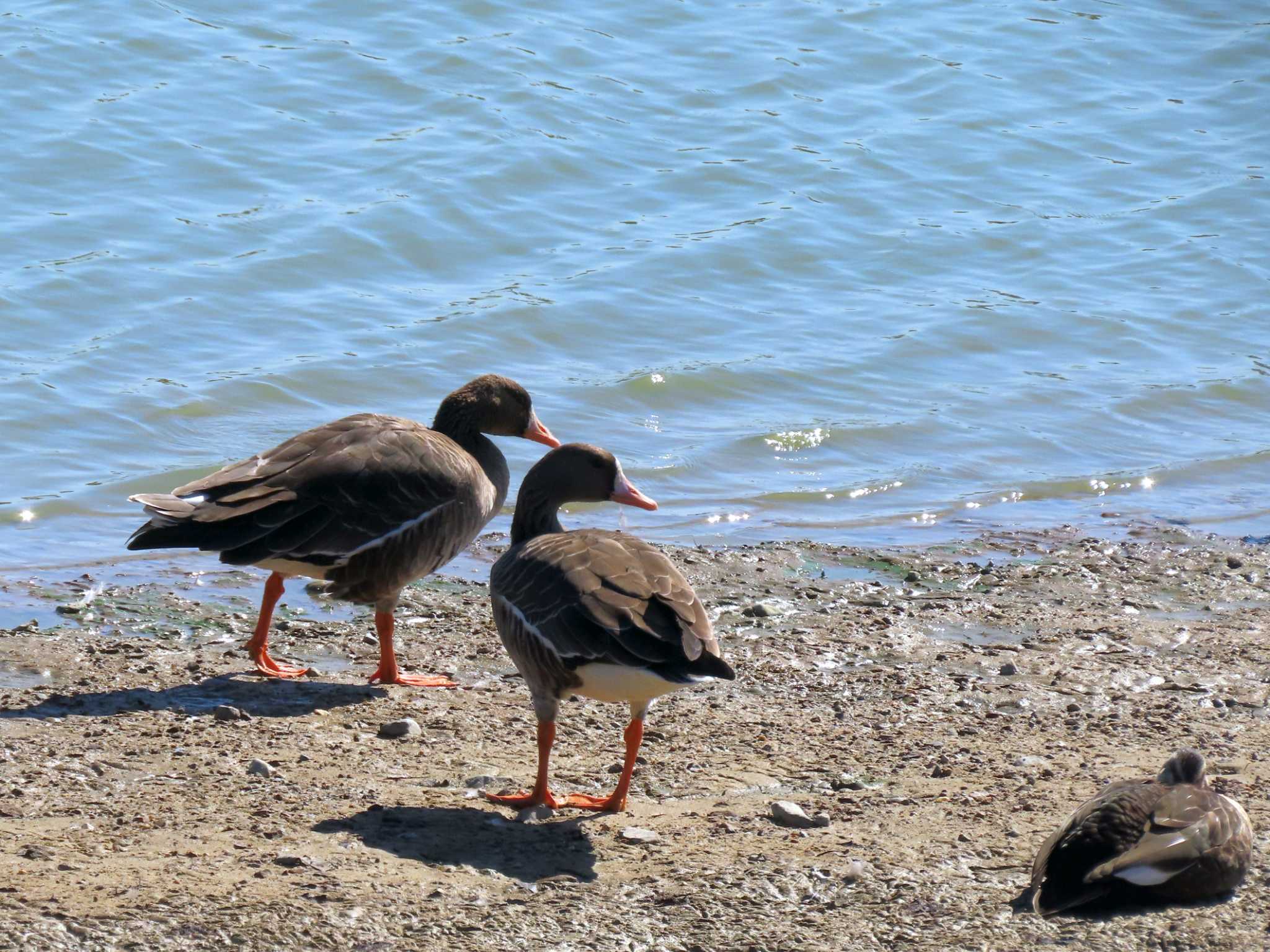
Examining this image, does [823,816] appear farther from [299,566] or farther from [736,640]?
[299,566]

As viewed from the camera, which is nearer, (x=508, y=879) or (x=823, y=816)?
(x=508, y=879)

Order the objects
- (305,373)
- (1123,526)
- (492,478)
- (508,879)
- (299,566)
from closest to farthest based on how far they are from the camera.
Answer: (508,879) → (299,566) → (492,478) → (1123,526) → (305,373)

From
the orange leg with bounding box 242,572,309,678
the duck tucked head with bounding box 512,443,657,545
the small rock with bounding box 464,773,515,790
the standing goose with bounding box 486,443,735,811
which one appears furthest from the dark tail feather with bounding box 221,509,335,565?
the small rock with bounding box 464,773,515,790

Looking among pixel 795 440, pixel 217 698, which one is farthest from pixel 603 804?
pixel 795 440

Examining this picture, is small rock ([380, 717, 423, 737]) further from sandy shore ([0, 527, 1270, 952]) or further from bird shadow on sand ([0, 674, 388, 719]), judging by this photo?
bird shadow on sand ([0, 674, 388, 719])

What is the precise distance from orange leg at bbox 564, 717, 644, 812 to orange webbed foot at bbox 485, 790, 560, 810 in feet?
0.15

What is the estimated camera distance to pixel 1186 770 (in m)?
Answer: 5.39

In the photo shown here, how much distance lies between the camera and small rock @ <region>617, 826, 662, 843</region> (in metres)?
5.42

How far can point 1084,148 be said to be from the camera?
731 inches

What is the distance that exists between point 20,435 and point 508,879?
680cm

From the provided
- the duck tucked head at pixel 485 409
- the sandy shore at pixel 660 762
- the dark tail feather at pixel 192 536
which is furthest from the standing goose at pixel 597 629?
the duck tucked head at pixel 485 409

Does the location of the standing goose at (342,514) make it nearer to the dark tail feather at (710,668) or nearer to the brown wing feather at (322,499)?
the brown wing feather at (322,499)

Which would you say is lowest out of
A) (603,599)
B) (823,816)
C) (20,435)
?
(20,435)

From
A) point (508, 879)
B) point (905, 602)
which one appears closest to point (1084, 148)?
point (905, 602)
